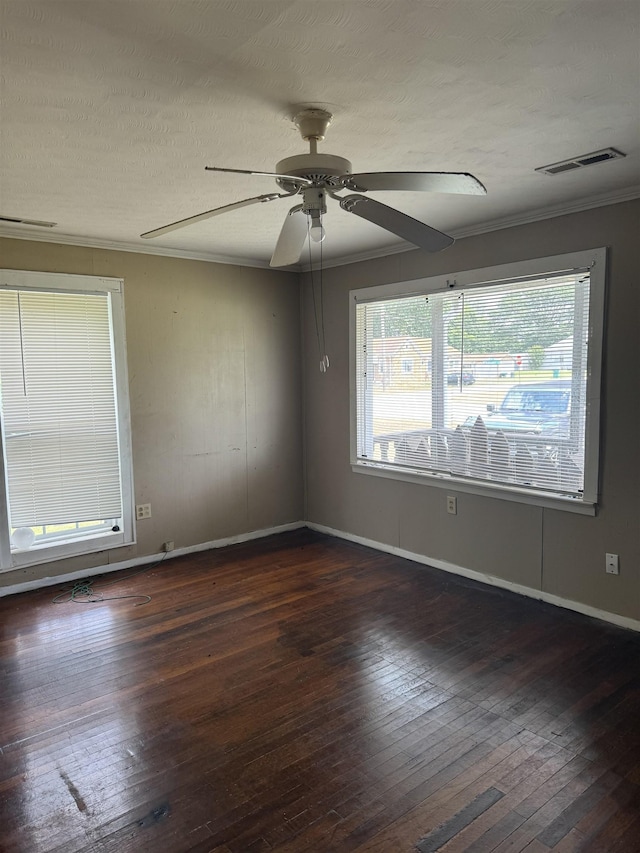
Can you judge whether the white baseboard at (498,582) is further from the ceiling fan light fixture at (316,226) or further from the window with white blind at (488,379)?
the ceiling fan light fixture at (316,226)

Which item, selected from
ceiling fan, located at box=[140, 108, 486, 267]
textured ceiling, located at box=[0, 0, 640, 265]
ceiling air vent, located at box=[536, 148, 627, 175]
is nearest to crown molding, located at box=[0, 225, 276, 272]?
textured ceiling, located at box=[0, 0, 640, 265]

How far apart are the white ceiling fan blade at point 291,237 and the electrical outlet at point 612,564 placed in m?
2.44

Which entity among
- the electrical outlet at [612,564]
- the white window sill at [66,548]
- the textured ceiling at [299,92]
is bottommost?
the white window sill at [66,548]

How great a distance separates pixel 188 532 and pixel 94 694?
78.8 inches

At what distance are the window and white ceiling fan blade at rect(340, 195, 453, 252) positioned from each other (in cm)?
260

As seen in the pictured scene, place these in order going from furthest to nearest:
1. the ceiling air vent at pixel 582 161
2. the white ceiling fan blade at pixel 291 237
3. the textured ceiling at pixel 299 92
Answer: the ceiling air vent at pixel 582 161
the white ceiling fan blade at pixel 291 237
the textured ceiling at pixel 299 92

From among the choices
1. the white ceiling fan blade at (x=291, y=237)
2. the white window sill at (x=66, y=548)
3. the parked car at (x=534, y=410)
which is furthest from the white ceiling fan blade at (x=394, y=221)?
the white window sill at (x=66, y=548)

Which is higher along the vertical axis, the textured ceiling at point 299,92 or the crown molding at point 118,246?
the crown molding at point 118,246

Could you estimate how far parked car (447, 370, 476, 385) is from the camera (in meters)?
3.77

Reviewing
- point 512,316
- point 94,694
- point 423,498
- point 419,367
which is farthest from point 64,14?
point 423,498

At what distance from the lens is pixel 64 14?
55.4 inches

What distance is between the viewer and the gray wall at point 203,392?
4141 mm

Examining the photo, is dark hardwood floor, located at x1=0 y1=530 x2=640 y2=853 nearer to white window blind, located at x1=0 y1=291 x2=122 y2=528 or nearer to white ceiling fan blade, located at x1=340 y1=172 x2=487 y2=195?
white window blind, located at x1=0 y1=291 x2=122 y2=528

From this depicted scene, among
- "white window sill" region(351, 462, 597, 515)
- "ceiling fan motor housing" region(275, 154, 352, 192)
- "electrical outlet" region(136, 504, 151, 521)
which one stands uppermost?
"ceiling fan motor housing" region(275, 154, 352, 192)
